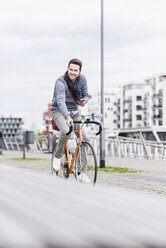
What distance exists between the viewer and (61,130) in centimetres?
494

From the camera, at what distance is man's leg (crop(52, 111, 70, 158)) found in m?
4.92

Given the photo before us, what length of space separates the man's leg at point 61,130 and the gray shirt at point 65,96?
0.32ft

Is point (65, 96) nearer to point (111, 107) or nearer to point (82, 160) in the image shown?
point (82, 160)

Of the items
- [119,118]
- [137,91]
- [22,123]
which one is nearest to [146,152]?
[137,91]

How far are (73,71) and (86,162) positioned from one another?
106 cm

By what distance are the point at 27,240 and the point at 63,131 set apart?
161 inches

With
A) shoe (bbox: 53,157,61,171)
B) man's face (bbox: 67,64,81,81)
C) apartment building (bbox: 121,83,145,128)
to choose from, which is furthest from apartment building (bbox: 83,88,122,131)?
man's face (bbox: 67,64,81,81)

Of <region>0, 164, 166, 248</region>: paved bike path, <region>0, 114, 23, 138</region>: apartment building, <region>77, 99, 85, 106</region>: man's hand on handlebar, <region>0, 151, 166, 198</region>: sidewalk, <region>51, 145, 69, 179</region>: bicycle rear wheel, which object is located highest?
<region>0, 114, 23, 138</region>: apartment building

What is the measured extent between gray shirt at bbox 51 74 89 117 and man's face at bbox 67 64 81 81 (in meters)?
0.06

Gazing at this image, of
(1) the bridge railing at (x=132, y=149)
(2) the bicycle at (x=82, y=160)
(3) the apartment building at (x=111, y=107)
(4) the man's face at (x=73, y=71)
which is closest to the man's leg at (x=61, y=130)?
(2) the bicycle at (x=82, y=160)

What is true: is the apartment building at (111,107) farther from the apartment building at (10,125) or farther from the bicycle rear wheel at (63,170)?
the bicycle rear wheel at (63,170)

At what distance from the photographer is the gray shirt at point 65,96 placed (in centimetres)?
469

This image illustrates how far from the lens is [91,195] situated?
1.19 m

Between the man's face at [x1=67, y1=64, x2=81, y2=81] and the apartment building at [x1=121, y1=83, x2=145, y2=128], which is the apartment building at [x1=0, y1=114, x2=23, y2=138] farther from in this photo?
the man's face at [x1=67, y1=64, x2=81, y2=81]
